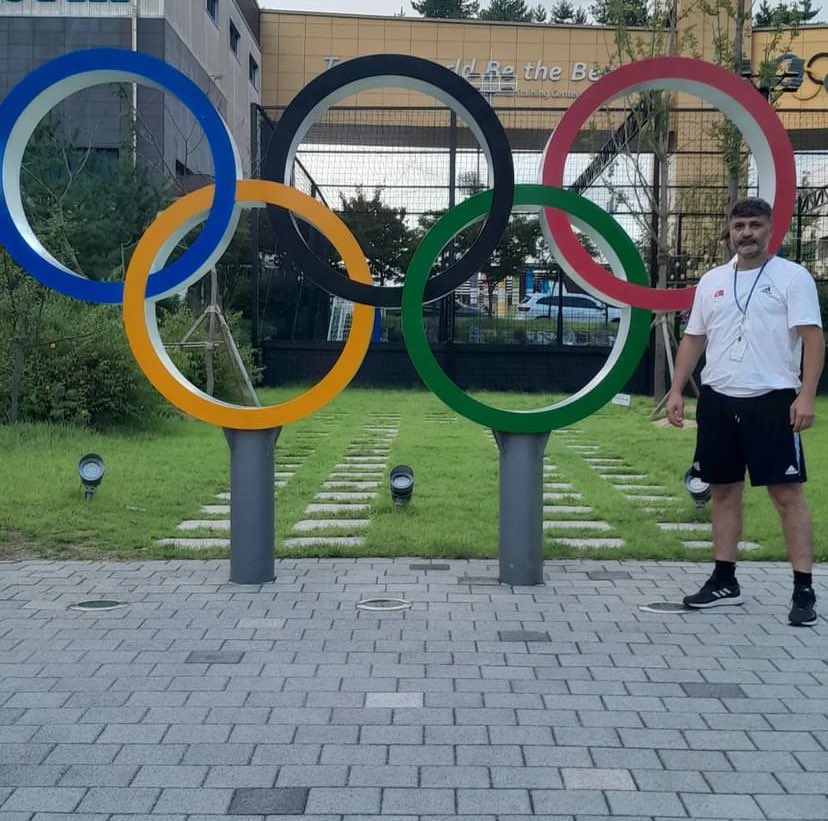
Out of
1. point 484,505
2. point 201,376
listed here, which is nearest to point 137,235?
point 201,376

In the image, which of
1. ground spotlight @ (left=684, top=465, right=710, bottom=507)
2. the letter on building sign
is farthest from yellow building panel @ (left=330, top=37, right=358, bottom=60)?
ground spotlight @ (left=684, top=465, right=710, bottom=507)

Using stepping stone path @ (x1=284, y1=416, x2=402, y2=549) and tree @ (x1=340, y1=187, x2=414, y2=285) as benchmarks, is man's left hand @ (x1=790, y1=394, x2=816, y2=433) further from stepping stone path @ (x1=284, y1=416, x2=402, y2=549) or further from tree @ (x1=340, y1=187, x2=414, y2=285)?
tree @ (x1=340, y1=187, x2=414, y2=285)

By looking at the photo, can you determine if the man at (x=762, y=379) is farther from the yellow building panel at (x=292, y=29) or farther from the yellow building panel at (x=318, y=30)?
the yellow building panel at (x=292, y=29)

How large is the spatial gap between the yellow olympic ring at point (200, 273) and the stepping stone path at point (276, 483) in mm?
827

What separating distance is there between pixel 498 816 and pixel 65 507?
17.4ft

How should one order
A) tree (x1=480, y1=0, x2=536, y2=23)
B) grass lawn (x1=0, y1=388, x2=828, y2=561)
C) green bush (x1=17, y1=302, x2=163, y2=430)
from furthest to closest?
1. tree (x1=480, y1=0, x2=536, y2=23)
2. green bush (x1=17, y1=302, x2=163, y2=430)
3. grass lawn (x1=0, y1=388, x2=828, y2=561)

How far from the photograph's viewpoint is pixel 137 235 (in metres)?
15.7

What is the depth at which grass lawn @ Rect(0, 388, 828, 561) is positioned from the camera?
6.38 metres

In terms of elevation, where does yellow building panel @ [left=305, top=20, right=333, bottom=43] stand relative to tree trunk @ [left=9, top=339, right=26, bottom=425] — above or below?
above

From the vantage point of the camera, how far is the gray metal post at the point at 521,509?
543 centimetres

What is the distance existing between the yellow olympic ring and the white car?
1243 cm

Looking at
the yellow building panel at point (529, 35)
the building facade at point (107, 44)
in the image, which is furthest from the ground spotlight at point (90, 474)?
the yellow building panel at point (529, 35)

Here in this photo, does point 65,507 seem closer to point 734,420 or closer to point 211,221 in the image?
point 211,221

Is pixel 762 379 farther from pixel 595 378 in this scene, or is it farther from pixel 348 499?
pixel 348 499
